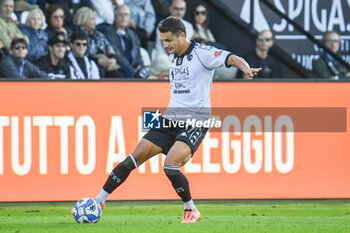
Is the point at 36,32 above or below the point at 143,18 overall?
below

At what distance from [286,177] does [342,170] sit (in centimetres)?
78

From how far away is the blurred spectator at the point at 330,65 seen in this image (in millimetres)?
12008

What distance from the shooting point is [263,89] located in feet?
33.4

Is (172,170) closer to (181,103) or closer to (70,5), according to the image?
(181,103)

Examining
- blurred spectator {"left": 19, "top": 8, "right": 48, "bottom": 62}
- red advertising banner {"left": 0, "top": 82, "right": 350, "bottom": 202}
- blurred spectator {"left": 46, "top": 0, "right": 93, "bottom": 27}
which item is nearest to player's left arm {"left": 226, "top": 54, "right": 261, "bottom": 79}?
red advertising banner {"left": 0, "top": 82, "right": 350, "bottom": 202}

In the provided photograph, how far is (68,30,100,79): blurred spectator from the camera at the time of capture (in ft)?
35.2

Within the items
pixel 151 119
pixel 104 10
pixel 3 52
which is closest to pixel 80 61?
pixel 3 52

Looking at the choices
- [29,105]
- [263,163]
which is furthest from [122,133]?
[263,163]

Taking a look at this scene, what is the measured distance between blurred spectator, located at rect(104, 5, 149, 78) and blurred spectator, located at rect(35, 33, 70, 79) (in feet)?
2.98

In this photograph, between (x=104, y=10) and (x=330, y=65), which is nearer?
(x=104, y=10)

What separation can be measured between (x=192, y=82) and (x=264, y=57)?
4308 mm

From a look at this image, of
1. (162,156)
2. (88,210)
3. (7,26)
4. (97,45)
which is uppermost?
(7,26)

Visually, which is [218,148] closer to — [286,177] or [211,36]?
[286,177]

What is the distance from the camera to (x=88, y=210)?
25.2 feet
